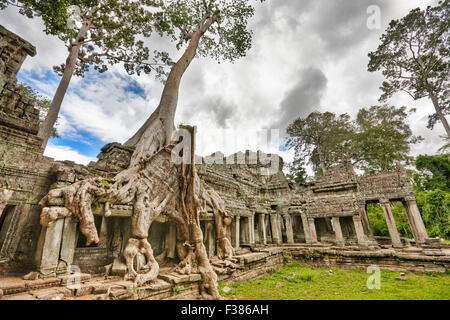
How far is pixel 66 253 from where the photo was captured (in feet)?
15.9

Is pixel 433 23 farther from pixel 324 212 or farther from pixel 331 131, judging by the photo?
pixel 324 212

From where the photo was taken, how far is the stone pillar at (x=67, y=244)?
4742mm

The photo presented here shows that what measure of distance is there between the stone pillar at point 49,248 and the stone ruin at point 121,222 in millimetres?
19

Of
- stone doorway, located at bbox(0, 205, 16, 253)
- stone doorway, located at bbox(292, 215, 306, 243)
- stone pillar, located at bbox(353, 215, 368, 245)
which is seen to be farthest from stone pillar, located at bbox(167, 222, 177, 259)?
stone doorway, located at bbox(292, 215, 306, 243)

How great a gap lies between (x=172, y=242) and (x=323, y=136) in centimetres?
2164

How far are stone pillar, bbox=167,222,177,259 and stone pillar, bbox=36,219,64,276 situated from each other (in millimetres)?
3816

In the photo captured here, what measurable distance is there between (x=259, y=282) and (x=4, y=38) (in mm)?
12230

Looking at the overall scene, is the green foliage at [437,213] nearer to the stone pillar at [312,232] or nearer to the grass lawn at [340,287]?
the grass lawn at [340,287]

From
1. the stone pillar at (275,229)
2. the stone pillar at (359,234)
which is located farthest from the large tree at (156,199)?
the stone pillar at (359,234)

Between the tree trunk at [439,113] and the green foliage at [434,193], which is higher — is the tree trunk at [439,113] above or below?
above

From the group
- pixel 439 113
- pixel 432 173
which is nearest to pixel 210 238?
pixel 439 113

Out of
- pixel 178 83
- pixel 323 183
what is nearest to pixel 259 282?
pixel 323 183

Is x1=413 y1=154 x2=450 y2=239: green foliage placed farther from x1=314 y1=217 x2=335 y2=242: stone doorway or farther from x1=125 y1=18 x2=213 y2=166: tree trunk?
x1=125 y1=18 x2=213 y2=166: tree trunk

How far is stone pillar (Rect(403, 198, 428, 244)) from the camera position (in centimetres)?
1140
